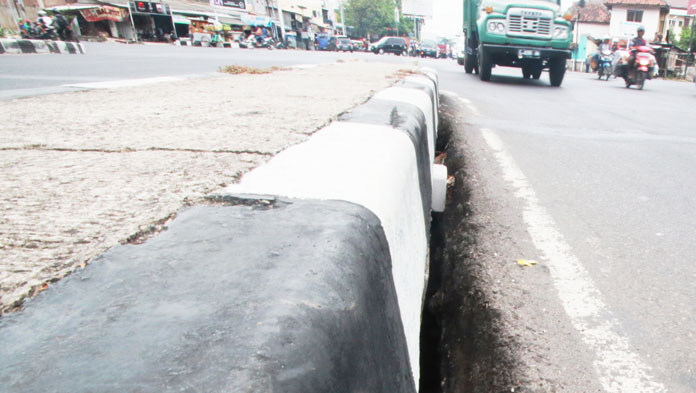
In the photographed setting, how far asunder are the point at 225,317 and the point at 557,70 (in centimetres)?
998

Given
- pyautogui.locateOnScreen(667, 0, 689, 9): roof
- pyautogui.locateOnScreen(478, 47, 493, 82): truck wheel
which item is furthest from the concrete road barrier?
pyautogui.locateOnScreen(667, 0, 689, 9): roof

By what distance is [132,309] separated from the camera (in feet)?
1.71

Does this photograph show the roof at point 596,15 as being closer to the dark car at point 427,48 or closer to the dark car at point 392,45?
the dark car at point 427,48

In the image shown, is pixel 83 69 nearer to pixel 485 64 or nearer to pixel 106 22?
pixel 485 64

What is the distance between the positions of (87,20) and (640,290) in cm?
3702

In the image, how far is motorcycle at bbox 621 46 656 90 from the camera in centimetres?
981

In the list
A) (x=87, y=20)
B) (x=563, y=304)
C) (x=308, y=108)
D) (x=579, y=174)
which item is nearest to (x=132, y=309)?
(x=563, y=304)

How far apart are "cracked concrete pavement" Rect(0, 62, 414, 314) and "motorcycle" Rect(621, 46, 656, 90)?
980 cm

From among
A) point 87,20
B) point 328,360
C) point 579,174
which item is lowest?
point 579,174

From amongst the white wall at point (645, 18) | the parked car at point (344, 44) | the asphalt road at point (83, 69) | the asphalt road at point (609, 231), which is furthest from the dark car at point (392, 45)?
the asphalt road at point (609, 231)

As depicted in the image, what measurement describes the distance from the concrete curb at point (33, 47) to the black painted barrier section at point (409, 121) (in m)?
13.6

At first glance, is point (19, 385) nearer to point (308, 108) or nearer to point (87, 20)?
point (308, 108)

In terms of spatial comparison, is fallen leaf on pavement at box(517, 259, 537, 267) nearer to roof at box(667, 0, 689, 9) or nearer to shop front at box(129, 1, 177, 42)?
shop front at box(129, 1, 177, 42)

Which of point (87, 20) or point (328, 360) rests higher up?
point (87, 20)
